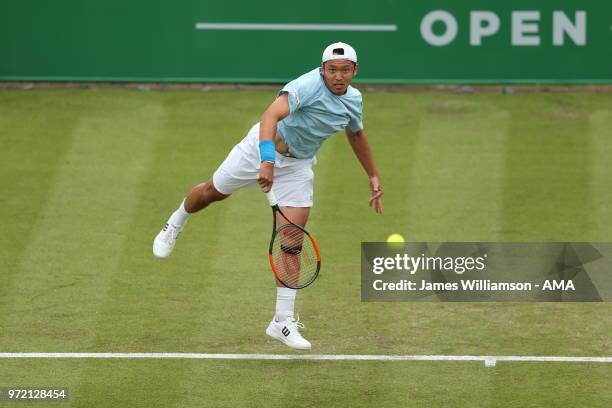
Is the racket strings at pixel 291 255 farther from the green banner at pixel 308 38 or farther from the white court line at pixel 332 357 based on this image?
the green banner at pixel 308 38

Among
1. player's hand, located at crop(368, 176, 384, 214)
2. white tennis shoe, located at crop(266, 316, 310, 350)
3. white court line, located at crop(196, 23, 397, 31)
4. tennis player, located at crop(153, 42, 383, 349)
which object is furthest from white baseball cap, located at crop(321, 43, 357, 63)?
white court line, located at crop(196, 23, 397, 31)

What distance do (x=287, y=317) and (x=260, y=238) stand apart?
2944 mm

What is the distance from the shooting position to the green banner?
54.7 feet

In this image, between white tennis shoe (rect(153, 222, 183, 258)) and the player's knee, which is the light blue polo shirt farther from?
white tennis shoe (rect(153, 222, 183, 258))

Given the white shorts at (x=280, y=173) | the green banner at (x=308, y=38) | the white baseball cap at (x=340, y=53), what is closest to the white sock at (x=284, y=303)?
the white shorts at (x=280, y=173)

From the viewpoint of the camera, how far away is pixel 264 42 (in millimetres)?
16859

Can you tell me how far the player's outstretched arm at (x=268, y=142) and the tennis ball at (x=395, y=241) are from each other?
3305mm

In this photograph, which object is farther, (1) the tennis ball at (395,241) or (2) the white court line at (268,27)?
(2) the white court line at (268,27)

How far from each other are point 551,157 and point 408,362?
5.78m

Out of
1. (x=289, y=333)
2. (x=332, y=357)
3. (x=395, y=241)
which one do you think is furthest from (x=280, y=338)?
(x=395, y=241)

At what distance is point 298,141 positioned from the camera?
407 inches

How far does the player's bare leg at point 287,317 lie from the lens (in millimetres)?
10281

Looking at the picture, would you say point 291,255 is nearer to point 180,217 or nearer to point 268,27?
point 180,217

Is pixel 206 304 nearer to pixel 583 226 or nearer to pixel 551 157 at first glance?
pixel 583 226
